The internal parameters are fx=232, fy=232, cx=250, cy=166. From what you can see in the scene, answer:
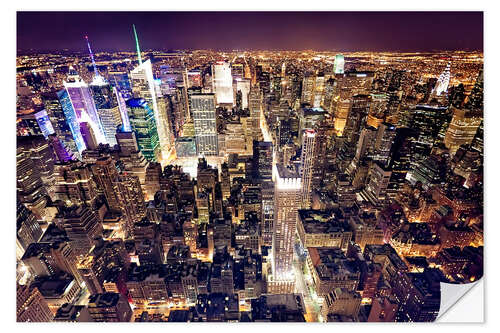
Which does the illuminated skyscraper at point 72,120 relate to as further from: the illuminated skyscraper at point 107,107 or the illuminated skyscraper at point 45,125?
the illuminated skyscraper at point 107,107

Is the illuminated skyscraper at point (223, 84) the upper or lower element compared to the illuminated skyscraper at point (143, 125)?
upper

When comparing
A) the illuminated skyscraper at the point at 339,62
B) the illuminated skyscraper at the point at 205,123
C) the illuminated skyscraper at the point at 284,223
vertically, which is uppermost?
the illuminated skyscraper at the point at 339,62

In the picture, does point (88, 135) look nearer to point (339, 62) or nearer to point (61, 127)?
point (61, 127)

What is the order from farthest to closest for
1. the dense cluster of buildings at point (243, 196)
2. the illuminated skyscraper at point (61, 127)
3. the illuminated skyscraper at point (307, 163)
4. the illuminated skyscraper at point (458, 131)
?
the illuminated skyscraper at point (61, 127), the illuminated skyscraper at point (458, 131), the illuminated skyscraper at point (307, 163), the dense cluster of buildings at point (243, 196)

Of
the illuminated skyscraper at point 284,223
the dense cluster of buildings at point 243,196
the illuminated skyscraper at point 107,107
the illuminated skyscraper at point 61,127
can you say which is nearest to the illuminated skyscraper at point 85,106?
the dense cluster of buildings at point 243,196

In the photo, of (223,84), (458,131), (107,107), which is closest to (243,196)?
(458,131)

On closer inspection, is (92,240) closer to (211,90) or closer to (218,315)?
(218,315)

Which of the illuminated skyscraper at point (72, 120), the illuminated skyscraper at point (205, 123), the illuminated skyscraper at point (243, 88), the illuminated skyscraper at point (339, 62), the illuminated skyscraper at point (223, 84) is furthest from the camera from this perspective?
the illuminated skyscraper at point (243, 88)

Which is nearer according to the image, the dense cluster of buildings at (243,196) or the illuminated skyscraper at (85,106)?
the dense cluster of buildings at (243,196)

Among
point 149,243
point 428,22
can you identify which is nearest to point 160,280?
point 149,243
